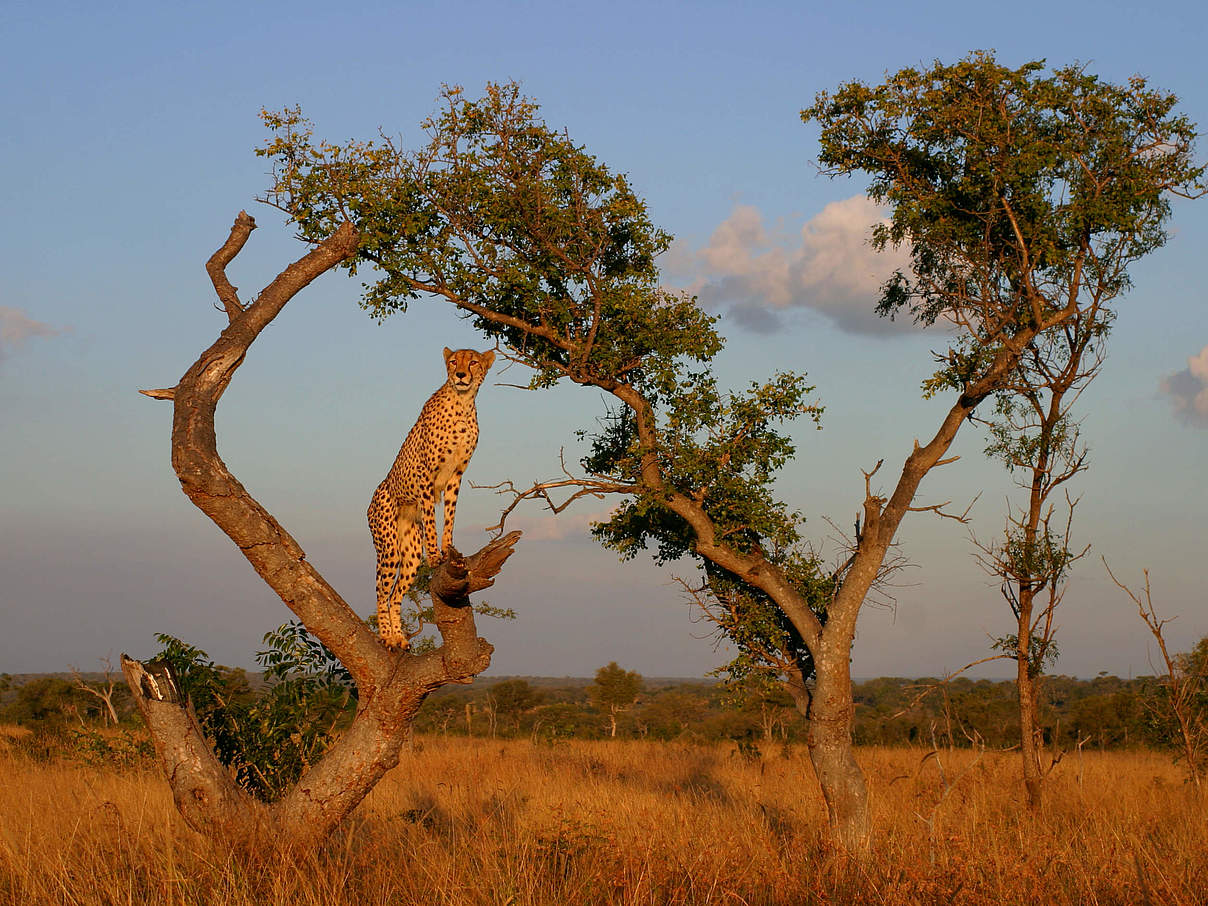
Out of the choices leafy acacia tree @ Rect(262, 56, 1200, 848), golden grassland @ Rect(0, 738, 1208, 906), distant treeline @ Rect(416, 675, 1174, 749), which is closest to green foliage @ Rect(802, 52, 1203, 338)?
leafy acacia tree @ Rect(262, 56, 1200, 848)

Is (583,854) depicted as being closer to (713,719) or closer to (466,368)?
A: (466,368)

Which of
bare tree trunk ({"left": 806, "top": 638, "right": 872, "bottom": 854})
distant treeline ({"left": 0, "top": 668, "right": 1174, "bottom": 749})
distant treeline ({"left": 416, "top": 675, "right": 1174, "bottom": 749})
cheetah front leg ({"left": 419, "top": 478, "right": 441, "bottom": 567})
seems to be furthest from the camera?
distant treeline ({"left": 416, "top": 675, "right": 1174, "bottom": 749})

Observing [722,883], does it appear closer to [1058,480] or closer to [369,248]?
[369,248]

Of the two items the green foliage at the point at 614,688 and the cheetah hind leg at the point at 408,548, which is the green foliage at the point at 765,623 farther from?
the green foliage at the point at 614,688

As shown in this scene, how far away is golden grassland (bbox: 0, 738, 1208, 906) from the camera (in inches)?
235

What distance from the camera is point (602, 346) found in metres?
10.4

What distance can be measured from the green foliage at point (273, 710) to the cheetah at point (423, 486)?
187 centimetres

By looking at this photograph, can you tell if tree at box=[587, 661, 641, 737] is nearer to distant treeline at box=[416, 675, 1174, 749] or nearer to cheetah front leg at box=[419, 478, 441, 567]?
distant treeline at box=[416, 675, 1174, 749]

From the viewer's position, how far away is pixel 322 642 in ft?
22.0

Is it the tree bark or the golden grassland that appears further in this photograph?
the tree bark

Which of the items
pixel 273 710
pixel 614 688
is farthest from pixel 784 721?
pixel 273 710

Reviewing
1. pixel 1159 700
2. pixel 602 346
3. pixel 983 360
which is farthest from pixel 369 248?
pixel 1159 700

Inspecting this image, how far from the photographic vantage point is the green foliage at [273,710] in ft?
27.7

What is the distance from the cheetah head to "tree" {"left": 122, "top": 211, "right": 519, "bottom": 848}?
1.43 m
